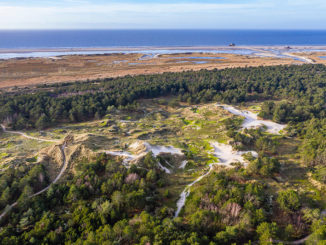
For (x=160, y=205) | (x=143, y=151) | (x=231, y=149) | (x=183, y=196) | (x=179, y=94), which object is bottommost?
(x=160, y=205)

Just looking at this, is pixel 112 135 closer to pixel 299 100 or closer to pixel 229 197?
pixel 229 197

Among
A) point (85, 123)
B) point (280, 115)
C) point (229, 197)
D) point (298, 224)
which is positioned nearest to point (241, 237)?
point (229, 197)

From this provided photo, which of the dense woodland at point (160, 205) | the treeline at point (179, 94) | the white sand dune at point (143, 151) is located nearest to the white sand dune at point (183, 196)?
the dense woodland at point (160, 205)

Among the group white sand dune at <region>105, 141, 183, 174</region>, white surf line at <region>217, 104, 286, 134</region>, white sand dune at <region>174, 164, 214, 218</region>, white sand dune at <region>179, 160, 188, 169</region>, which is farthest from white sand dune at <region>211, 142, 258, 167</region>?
white surf line at <region>217, 104, 286, 134</region>

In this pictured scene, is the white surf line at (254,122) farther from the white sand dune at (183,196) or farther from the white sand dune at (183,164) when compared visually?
the white sand dune at (183,196)

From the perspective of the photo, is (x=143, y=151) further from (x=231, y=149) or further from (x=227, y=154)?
(x=231, y=149)

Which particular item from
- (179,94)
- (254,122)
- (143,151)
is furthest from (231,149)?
(179,94)

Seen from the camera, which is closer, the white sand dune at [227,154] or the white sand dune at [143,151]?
the white sand dune at [143,151]
